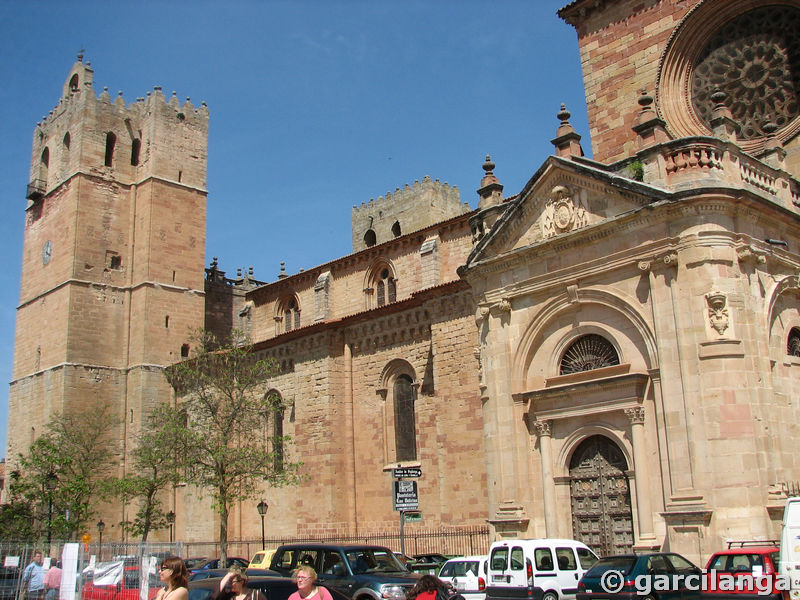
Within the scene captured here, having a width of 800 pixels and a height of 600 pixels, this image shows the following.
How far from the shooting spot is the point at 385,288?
3516cm

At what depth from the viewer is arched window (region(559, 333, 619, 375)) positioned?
55.9ft

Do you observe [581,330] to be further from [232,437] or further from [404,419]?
[232,437]

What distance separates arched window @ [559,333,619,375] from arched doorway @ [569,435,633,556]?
154 cm

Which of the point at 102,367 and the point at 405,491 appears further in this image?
the point at 102,367

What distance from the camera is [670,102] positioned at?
2184 centimetres

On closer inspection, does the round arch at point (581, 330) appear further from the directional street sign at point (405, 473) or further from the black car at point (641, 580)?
the black car at point (641, 580)

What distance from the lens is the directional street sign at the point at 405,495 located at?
1461 centimetres

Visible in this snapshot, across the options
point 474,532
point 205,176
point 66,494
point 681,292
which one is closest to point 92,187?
point 205,176

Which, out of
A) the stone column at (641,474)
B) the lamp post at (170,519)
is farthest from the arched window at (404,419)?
the lamp post at (170,519)

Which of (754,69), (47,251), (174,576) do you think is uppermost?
(47,251)

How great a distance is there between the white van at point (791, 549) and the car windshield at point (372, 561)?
6.81m

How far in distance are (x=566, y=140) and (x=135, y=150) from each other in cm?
3122

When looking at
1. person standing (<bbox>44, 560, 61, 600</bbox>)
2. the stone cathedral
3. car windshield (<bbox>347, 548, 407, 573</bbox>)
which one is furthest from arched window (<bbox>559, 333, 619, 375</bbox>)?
person standing (<bbox>44, 560, 61, 600</bbox>)

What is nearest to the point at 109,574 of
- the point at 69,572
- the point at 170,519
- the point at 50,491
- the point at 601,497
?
the point at 69,572
